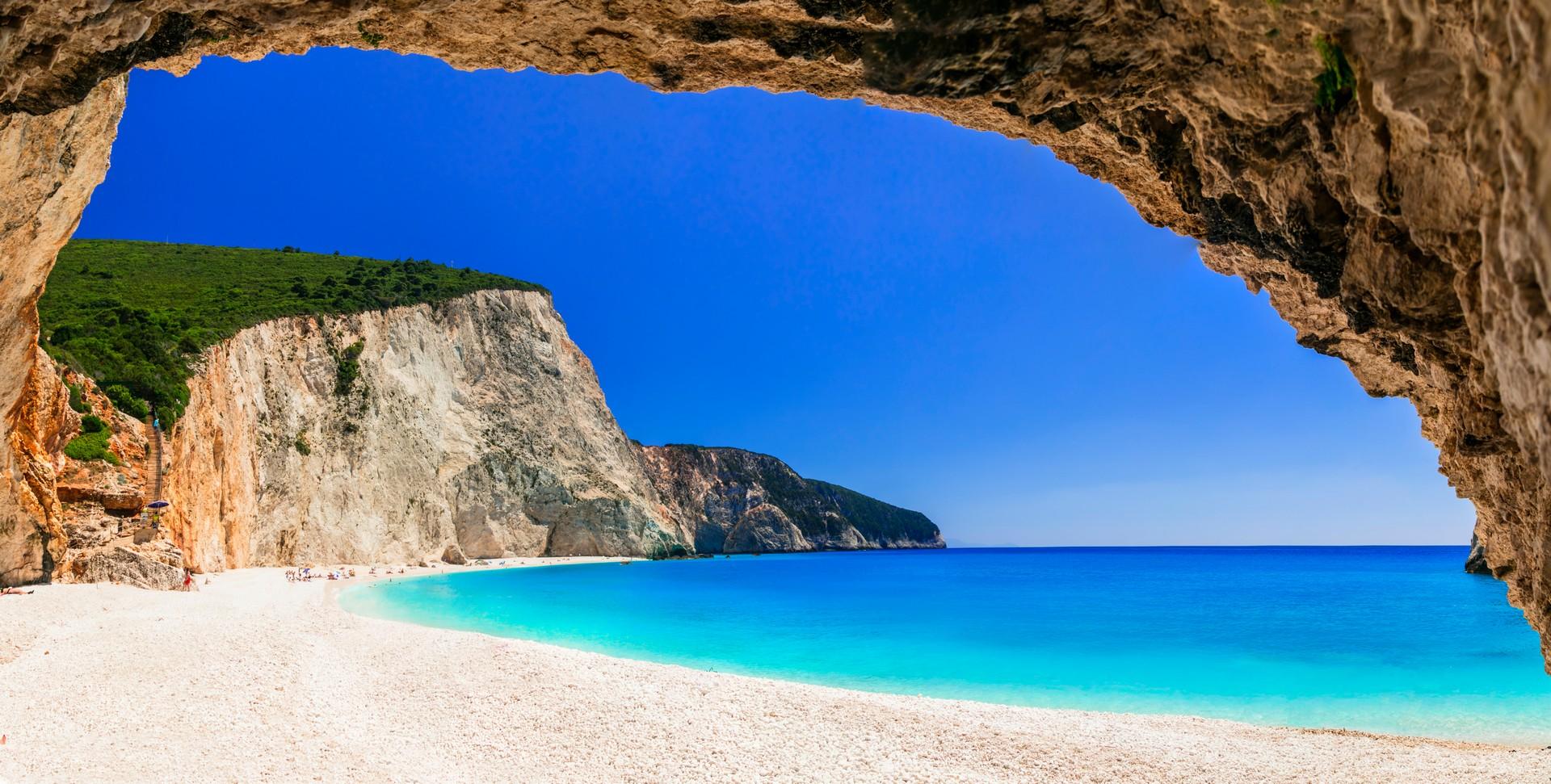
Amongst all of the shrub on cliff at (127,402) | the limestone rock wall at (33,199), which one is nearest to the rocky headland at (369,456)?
the shrub on cliff at (127,402)

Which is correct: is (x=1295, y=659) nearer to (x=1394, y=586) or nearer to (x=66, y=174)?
(x=66, y=174)

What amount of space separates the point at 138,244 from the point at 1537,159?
249 feet

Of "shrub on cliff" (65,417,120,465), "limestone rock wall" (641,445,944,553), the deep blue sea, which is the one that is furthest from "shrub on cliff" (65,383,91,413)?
"limestone rock wall" (641,445,944,553)

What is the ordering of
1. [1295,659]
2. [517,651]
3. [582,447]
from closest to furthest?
[517,651] → [1295,659] → [582,447]

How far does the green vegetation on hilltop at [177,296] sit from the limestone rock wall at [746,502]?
1384 inches

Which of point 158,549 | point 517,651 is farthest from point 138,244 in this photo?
point 517,651

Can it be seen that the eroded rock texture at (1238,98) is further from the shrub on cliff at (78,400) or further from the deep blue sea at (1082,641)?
the shrub on cliff at (78,400)

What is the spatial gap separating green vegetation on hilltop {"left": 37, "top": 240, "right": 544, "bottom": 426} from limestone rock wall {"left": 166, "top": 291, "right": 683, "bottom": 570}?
113 centimetres

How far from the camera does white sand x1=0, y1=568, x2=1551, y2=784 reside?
724cm

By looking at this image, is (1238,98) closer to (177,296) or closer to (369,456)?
(369,456)

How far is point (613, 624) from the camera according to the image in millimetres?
22109

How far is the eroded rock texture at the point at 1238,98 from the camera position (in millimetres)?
2373

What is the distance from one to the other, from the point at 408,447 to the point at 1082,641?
120ft

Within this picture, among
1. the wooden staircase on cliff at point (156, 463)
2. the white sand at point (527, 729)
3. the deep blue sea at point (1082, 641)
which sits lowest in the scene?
the deep blue sea at point (1082, 641)
